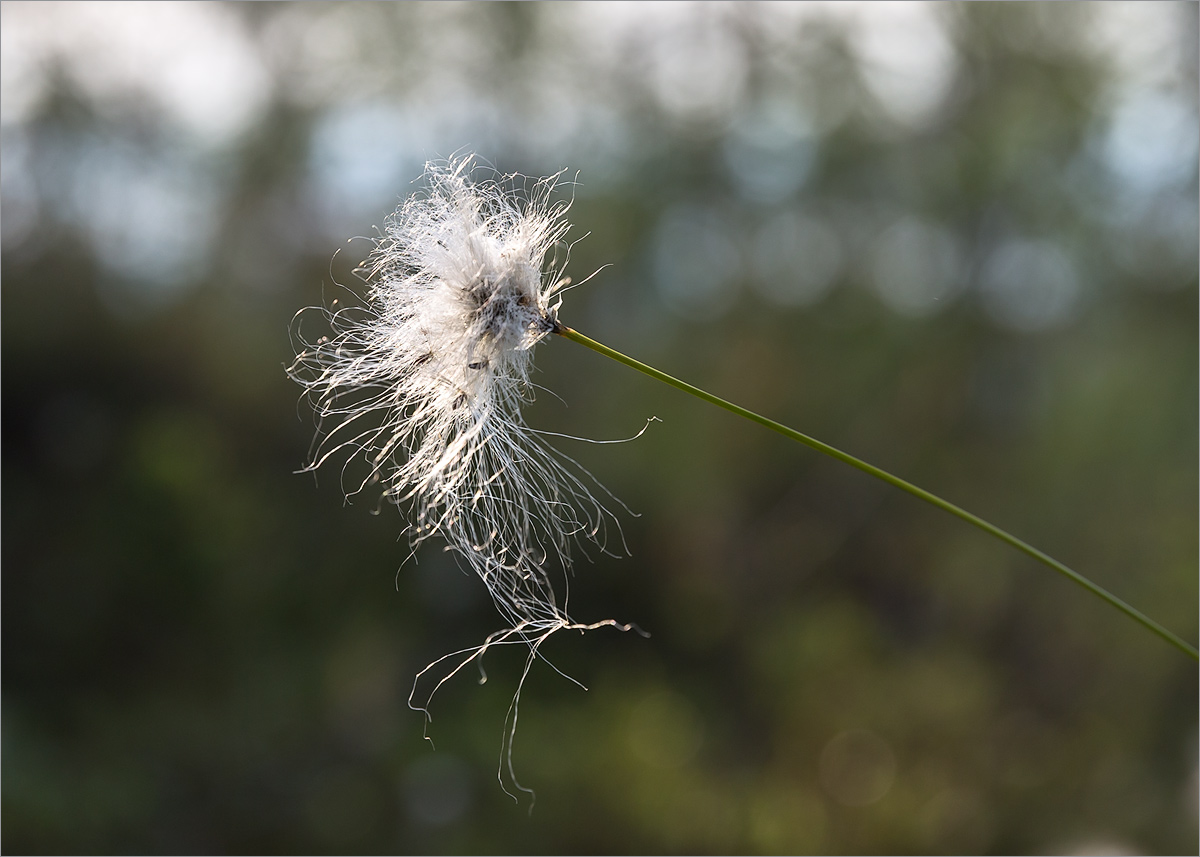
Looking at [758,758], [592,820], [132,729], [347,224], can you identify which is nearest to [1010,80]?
[347,224]

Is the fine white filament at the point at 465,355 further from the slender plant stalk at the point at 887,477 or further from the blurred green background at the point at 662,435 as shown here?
the blurred green background at the point at 662,435

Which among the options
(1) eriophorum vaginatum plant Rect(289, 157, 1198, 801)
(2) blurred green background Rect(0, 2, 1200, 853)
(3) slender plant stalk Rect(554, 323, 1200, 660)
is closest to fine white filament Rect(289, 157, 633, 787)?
(1) eriophorum vaginatum plant Rect(289, 157, 1198, 801)

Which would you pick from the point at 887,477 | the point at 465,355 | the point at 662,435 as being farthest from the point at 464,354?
the point at 662,435

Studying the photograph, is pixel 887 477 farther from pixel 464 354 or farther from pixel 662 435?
pixel 662 435

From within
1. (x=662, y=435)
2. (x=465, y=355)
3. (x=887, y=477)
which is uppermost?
(x=662, y=435)

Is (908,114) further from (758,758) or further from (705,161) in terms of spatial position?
(758,758)

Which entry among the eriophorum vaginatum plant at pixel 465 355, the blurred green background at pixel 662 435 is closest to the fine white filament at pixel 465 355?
the eriophorum vaginatum plant at pixel 465 355

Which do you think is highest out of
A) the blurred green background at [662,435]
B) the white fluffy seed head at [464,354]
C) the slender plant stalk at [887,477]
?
the blurred green background at [662,435]
